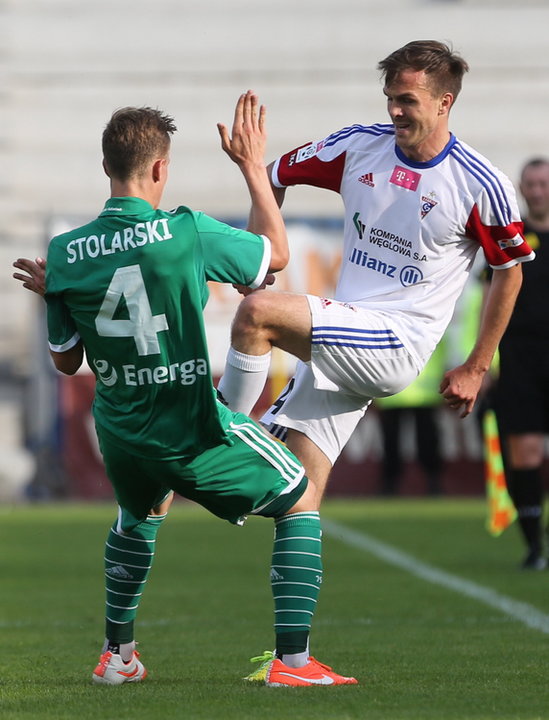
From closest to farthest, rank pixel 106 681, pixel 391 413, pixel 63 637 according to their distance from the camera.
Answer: pixel 106 681 → pixel 63 637 → pixel 391 413

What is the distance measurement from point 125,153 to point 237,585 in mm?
4274

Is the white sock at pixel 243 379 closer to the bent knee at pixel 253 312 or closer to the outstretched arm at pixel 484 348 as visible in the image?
the bent knee at pixel 253 312

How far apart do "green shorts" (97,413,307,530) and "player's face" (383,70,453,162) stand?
3.92 feet

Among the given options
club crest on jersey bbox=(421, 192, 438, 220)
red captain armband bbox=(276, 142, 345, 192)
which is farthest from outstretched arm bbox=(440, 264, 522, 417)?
red captain armband bbox=(276, 142, 345, 192)

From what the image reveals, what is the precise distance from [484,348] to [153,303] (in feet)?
4.58

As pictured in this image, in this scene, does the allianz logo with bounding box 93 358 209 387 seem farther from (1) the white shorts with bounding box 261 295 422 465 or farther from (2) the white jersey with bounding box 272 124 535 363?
(2) the white jersey with bounding box 272 124 535 363

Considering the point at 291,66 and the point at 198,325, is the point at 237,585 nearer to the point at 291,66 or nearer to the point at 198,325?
the point at 198,325

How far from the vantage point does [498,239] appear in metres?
5.58

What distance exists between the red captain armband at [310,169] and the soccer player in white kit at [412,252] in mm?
128

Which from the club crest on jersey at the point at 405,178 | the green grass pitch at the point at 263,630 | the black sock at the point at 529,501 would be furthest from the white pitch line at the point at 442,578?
the club crest on jersey at the point at 405,178

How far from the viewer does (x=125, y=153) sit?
488 cm

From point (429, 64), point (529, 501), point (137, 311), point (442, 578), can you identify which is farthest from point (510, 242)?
point (529, 501)

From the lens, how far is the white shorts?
5.21 m

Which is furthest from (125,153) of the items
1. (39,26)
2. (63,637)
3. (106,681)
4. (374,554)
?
(39,26)
